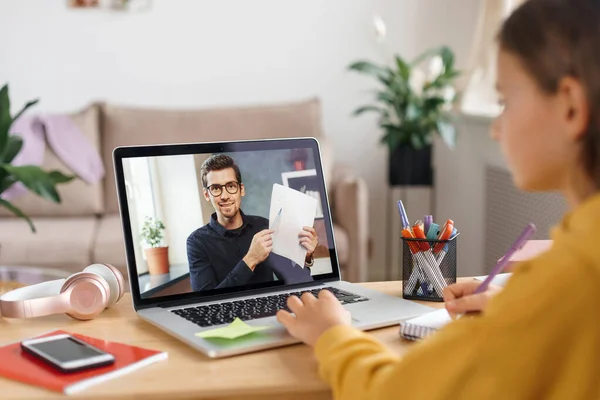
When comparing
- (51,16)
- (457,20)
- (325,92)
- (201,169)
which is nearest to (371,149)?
(325,92)

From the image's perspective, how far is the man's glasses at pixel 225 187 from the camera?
1221mm

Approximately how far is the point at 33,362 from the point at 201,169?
0.42 metres

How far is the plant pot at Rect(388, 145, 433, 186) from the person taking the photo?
329 centimetres

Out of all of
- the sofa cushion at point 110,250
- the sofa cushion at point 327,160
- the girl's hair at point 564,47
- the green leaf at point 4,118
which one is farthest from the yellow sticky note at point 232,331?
the sofa cushion at point 327,160

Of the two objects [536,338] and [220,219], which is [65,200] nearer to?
[220,219]

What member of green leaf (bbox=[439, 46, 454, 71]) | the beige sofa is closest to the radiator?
green leaf (bbox=[439, 46, 454, 71])

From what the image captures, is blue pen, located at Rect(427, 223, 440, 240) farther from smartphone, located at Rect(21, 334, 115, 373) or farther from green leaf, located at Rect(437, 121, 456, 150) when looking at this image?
green leaf, located at Rect(437, 121, 456, 150)

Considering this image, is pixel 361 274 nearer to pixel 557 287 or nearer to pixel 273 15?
pixel 273 15

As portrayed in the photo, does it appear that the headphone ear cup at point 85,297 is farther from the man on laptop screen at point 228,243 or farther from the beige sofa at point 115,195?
the beige sofa at point 115,195

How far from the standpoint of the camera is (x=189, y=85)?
3.59m

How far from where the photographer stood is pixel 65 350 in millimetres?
931

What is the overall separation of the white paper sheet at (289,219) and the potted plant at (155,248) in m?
0.18

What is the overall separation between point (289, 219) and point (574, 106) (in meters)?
0.66

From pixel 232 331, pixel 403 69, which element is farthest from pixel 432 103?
pixel 232 331
